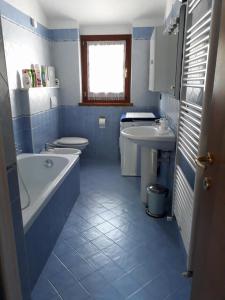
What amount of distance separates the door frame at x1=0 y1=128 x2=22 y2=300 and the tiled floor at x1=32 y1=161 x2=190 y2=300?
76cm

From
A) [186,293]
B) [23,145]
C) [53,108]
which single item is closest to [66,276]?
[186,293]

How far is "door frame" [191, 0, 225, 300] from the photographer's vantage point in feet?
2.92

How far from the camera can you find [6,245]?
85 cm

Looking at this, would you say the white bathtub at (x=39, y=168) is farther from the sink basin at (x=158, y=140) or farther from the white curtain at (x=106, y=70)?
the white curtain at (x=106, y=70)

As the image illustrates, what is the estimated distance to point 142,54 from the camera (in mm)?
3658

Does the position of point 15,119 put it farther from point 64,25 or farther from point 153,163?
point 64,25

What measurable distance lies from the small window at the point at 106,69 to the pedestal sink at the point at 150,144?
56.8 inches

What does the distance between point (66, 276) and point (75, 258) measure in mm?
183

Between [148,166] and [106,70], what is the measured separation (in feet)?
6.78

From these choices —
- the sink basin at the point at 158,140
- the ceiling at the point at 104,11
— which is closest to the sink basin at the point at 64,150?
the sink basin at the point at 158,140

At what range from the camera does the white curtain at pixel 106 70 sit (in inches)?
Result: 149

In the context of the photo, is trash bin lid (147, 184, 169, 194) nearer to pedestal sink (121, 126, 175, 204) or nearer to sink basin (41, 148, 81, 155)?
pedestal sink (121, 126, 175, 204)

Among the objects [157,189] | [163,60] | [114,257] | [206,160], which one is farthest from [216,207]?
[163,60]

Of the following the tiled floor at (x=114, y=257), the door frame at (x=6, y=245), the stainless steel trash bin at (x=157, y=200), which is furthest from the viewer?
the stainless steel trash bin at (x=157, y=200)
